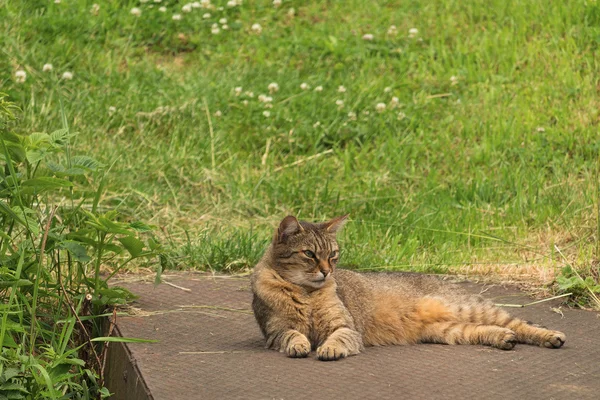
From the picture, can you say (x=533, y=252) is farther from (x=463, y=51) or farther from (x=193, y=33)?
(x=193, y=33)

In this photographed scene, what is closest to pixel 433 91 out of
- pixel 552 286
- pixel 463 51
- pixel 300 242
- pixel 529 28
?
pixel 463 51

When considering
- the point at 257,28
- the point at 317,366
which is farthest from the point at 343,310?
the point at 257,28

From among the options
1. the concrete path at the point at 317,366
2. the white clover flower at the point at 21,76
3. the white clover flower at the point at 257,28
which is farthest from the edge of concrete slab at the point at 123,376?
the white clover flower at the point at 257,28

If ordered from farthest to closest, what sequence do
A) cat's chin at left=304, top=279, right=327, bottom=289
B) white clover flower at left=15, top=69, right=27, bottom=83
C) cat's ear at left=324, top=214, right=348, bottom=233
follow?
white clover flower at left=15, top=69, right=27, bottom=83
cat's ear at left=324, top=214, right=348, bottom=233
cat's chin at left=304, top=279, right=327, bottom=289

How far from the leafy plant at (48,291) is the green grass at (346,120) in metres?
1.26

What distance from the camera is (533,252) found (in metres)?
6.61

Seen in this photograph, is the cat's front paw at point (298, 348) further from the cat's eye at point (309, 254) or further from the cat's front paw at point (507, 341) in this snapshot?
the cat's front paw at point (507, 341)

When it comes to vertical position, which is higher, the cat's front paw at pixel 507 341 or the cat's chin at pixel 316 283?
the cat's chin at pixel 316 283

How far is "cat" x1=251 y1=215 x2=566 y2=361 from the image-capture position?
4648mm

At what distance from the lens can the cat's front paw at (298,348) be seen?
Result: 4.43 m

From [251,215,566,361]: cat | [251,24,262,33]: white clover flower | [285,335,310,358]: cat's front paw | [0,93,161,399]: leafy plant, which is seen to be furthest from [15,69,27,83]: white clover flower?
[285,335,310,358]: cat's front paw

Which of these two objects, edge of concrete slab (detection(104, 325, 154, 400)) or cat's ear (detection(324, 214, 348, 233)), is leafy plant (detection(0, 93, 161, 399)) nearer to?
edge of concrete slab (detection(104, 325, 154, 400))

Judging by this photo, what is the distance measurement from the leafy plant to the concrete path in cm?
17

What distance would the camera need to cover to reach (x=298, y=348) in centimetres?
443
